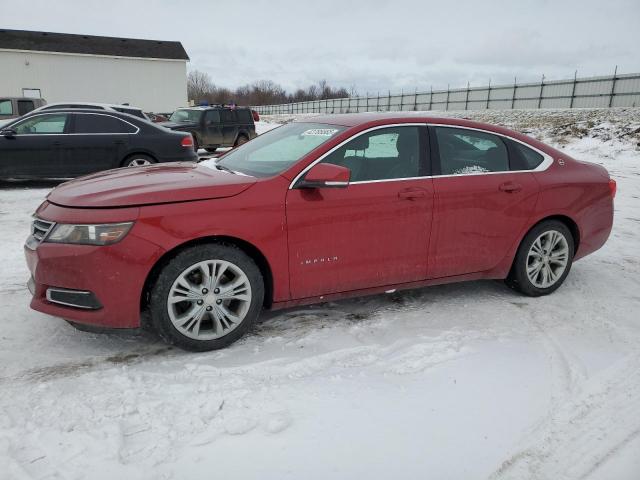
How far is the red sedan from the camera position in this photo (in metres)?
3.03

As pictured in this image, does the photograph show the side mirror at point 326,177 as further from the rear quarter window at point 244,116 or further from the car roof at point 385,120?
the rear quarter window at point 244,116

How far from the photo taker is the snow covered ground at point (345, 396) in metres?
2.32

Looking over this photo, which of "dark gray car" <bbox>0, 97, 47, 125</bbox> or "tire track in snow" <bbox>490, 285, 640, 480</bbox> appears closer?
"tire track in snow" <bbox>490, 285, 640, 480</bbox>

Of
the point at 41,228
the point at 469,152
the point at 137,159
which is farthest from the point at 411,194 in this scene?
the point at 137,159

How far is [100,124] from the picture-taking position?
931 cm

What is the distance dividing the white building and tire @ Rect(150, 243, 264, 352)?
113 feet

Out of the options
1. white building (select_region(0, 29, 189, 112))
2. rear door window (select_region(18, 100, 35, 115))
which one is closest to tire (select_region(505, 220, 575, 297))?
rear door window (select_region(18, 100, 35, 115))

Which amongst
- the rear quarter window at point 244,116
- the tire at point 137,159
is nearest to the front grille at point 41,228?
the tire at point 137,159

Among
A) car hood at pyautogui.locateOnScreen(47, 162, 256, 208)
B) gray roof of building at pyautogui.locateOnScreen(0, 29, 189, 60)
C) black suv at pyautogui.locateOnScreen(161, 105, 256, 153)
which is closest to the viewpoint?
car hood at pyautogui.locateOnScreen(47, 162, 256, 208)

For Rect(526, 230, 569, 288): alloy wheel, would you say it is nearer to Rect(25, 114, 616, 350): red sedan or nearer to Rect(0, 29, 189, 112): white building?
Rect(25, 114, 616, 350): red sedan

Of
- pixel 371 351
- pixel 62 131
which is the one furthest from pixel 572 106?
pixel 371 351

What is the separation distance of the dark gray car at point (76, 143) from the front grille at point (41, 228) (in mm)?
6464

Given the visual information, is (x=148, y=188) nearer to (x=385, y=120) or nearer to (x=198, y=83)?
(x=385, y=120)

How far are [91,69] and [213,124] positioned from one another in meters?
22.7
